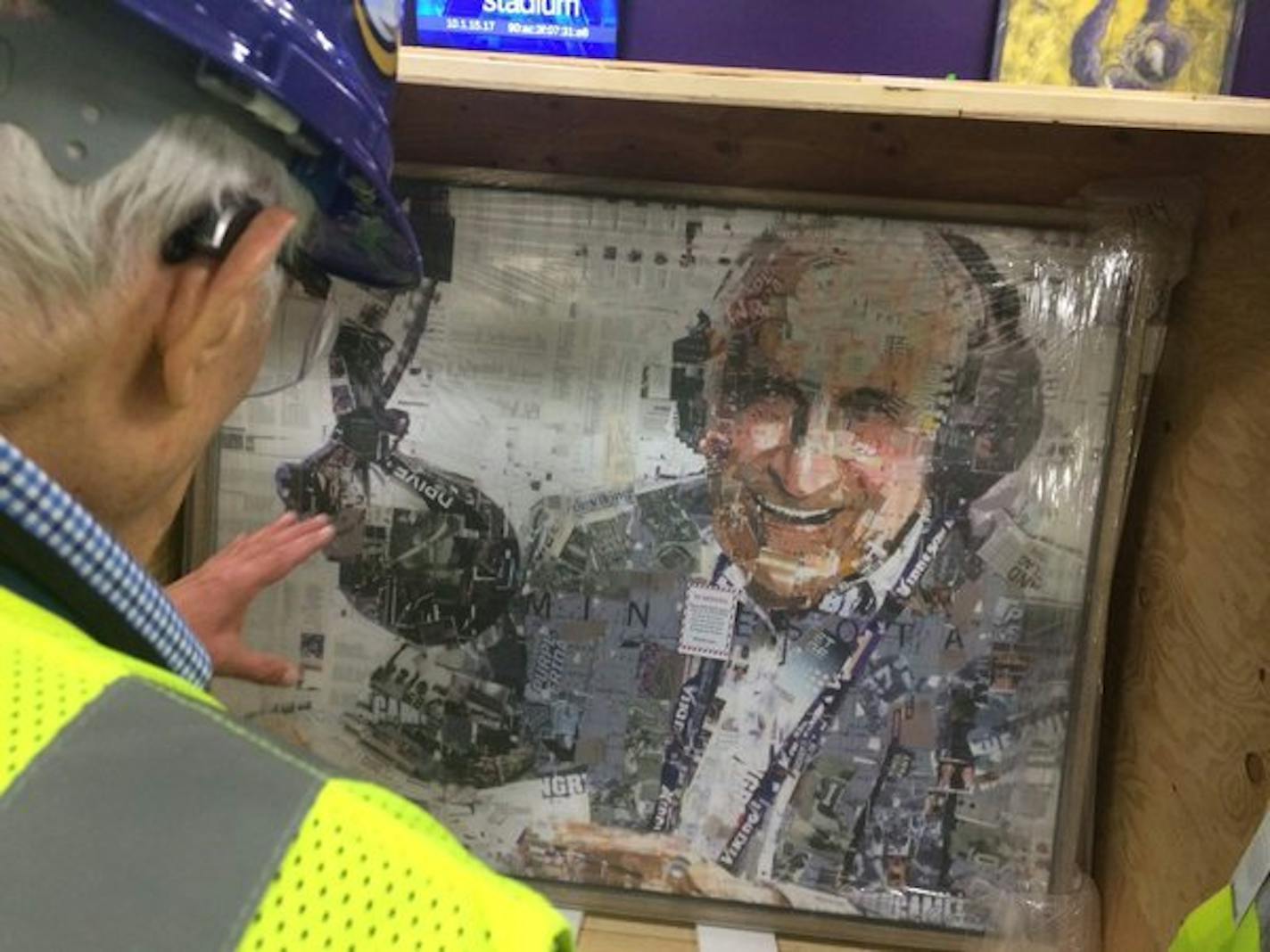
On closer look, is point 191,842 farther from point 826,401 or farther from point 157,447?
point 826,401

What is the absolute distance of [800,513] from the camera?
1.26 metres

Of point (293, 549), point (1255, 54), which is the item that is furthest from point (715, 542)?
point (1255, 54)

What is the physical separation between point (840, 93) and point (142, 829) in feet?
2.63

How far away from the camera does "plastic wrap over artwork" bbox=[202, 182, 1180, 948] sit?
1.23m

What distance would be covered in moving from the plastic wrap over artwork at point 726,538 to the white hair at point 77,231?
2.39 ft

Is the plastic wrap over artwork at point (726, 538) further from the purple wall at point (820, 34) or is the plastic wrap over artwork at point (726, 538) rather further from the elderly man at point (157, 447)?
the elderly man at point (157, 447)

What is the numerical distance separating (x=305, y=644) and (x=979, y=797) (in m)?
0.82

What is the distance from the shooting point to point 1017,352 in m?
1.22

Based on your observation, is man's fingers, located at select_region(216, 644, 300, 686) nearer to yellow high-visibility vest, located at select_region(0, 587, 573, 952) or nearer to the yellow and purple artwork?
yellow high-visibility vest, located at select_region(0, 587, 573, 952)

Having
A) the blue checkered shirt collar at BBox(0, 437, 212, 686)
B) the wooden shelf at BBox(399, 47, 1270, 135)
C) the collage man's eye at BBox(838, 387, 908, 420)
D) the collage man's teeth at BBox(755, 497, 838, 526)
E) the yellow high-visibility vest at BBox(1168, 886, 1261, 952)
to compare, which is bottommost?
the yellow high-visibility vest at BBox(1168, 886, 1261, 952)

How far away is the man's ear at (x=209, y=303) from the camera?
560 millimetres

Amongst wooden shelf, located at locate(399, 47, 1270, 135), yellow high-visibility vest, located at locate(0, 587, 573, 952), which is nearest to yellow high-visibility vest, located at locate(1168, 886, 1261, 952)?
yellow high-visibility vest, located at locate(0, 587, 573, 952)

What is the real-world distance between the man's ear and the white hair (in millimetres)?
27

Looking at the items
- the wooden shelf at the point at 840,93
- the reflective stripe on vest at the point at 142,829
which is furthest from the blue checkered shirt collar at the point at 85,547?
the wooden shelf at the point at 840,93
